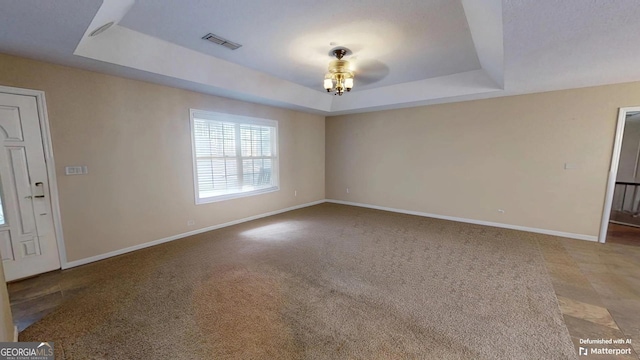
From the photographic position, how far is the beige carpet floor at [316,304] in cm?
175

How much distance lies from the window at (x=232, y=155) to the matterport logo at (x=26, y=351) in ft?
8.63

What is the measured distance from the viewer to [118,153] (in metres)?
3.30

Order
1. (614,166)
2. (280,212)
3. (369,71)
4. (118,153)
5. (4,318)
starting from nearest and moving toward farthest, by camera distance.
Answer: (4,318) → (118,153) → (614,166) → (369,71) → (280,212)

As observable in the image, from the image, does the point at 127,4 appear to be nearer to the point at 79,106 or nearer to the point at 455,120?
the point at 79,106

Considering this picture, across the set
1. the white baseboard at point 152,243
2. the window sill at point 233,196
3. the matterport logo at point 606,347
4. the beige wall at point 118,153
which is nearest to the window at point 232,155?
the window sill at point 233,196

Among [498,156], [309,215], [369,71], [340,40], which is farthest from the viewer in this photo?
[309,215]

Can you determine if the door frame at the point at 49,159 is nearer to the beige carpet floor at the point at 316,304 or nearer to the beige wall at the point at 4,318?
the beige carpet floor at the point at 316,304

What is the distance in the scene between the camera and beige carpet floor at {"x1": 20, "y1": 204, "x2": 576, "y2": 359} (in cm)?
175

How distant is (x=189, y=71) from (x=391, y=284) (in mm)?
3722

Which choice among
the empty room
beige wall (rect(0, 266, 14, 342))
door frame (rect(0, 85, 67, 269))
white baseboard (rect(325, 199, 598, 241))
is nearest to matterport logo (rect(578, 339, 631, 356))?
the empty room

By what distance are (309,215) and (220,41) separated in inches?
145

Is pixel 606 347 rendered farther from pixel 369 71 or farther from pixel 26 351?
pixel 26 351

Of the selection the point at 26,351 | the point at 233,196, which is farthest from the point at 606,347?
the point at 233,196

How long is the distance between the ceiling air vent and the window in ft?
4.75
